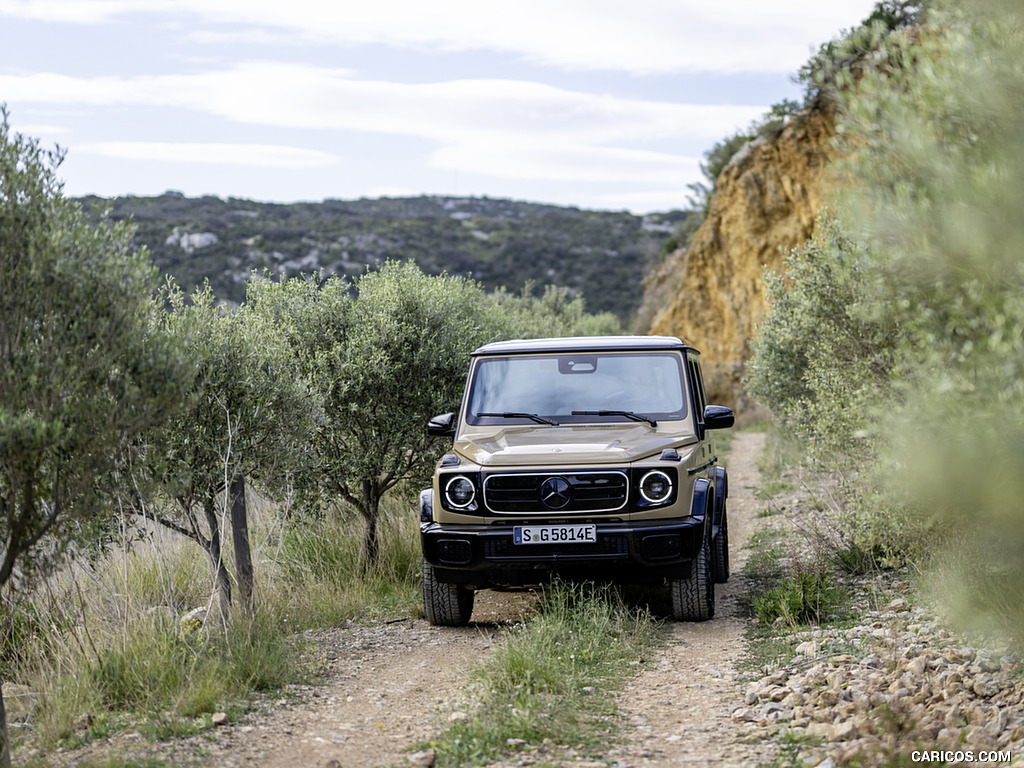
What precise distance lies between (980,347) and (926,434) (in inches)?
14.6

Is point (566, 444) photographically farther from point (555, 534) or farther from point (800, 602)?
point (800, 602)

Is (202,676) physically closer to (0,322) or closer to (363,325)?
(0,322)

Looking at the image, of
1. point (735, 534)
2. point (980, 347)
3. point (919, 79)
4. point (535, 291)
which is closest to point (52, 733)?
point (980, 347)

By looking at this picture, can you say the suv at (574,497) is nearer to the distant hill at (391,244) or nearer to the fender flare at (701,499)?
the fender flare at (701,499)

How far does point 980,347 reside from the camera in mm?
3455

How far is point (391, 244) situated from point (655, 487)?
51.6m

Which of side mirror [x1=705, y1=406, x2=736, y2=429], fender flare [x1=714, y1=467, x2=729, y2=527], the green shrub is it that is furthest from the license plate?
fender flare [x1=714, y1=467, x2=729, y2=527]

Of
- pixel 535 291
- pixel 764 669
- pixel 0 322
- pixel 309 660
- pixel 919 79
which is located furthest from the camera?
pixel 535 291

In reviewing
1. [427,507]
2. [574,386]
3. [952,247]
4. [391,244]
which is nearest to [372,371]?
[574,386]

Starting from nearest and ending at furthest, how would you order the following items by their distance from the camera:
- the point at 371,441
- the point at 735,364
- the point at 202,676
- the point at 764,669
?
the point at 202,676
the point at 764,669
the point at 371,441
the point at 735,364

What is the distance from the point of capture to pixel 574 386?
744 cm

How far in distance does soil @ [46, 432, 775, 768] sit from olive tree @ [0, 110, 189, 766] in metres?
1.20

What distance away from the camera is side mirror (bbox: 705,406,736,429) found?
7.11m

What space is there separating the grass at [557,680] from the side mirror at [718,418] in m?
1.48
